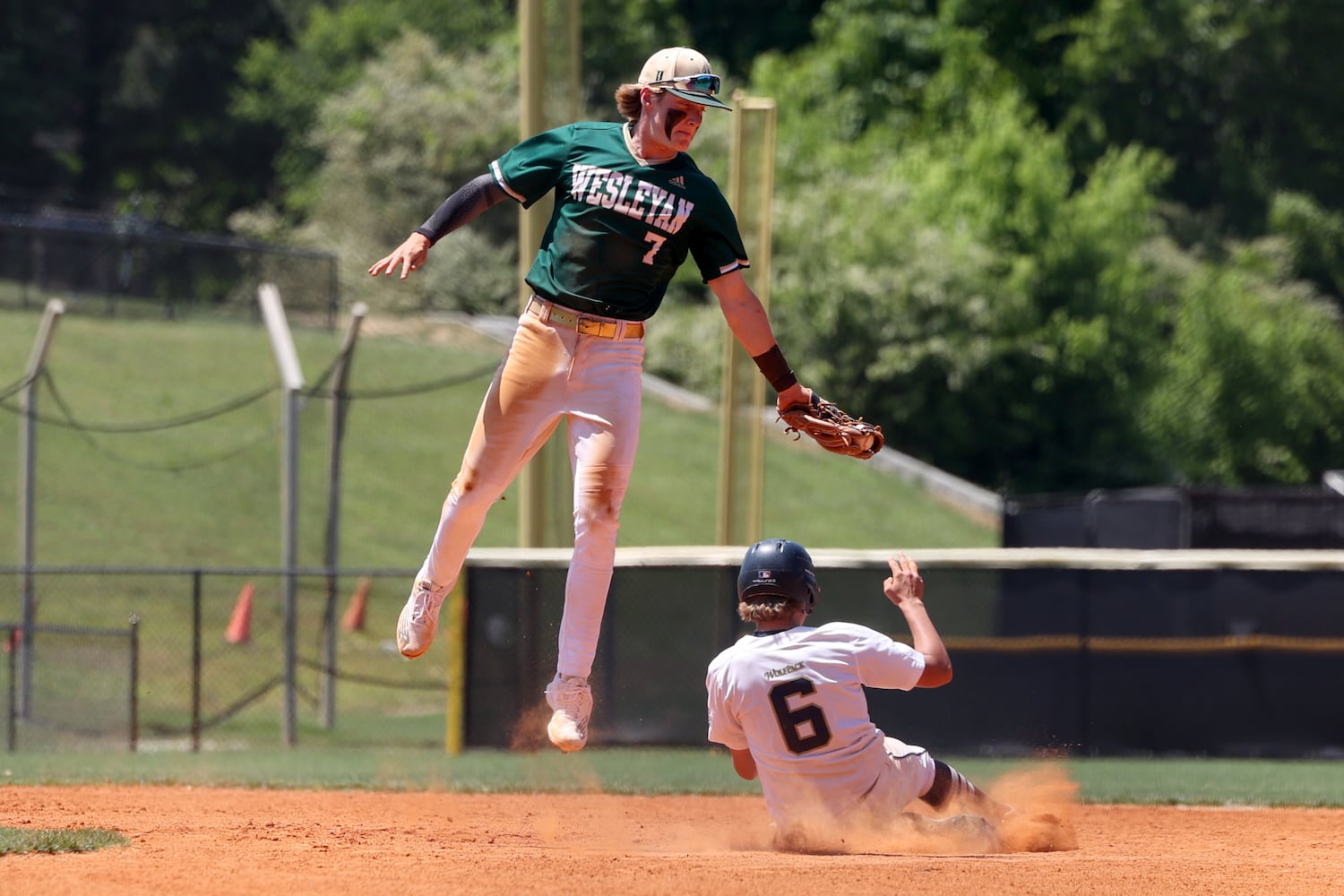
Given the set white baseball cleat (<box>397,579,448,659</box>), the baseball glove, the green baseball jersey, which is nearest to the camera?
the green baseball jersey

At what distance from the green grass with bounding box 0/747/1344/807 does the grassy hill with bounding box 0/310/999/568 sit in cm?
899

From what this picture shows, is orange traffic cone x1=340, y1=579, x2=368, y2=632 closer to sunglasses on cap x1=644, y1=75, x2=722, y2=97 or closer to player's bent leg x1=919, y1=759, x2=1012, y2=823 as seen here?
player's bent leg x1=919, y1=759, x2=1012, y2=823

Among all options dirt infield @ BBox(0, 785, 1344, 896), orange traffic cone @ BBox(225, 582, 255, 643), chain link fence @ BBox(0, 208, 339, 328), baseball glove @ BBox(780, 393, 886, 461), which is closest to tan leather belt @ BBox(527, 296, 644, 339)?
baseball glove @ BBox(780, 393, 886, 461)

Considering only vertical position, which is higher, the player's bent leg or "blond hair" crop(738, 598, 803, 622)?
"blond hair" crop(738, 598, 803, 622)

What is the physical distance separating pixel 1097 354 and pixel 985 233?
11.5 ft

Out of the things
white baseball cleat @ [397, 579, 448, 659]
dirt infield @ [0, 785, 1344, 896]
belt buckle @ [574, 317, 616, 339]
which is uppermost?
belt buckle @ [574, 317, 616, 339]

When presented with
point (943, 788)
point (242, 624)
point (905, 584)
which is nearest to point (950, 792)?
point (943, 788)

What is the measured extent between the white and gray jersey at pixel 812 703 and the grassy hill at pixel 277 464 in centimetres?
1477

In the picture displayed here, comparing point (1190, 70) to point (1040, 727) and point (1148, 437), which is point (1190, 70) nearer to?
point (1148, 437)

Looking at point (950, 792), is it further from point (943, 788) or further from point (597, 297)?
point (597, 297)

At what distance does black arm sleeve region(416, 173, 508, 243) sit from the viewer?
6836 mm

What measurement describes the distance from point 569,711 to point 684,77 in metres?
2.70

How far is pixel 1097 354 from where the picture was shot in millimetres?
34875

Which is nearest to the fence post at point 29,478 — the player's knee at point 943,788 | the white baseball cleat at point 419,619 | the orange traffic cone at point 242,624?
the orange traffic cone at point 242,624
